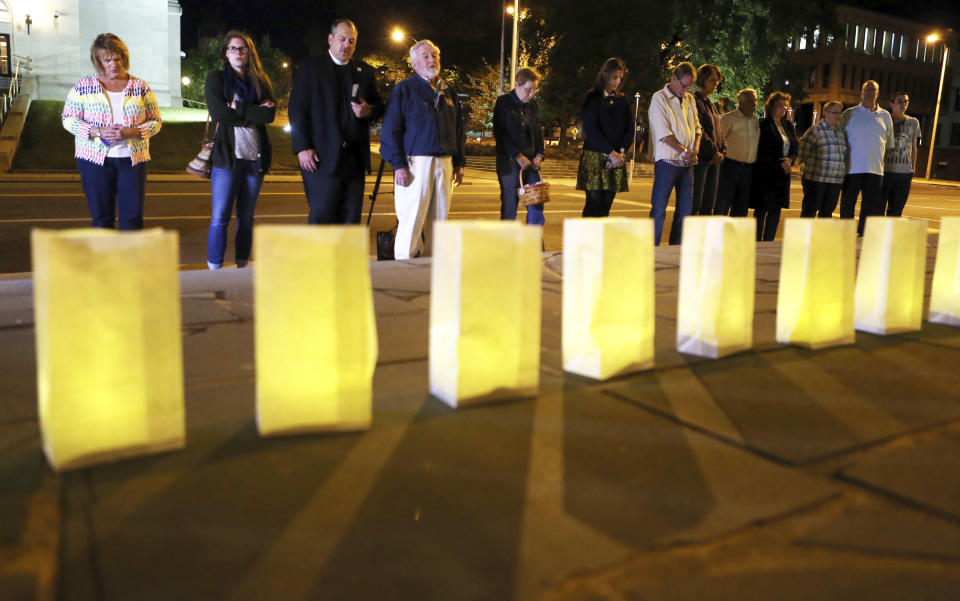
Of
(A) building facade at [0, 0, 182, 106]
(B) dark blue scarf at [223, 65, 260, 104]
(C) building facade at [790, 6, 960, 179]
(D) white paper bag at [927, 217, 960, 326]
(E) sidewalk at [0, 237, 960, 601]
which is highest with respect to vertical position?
(C) building facade at [790, 6, 960, 179]

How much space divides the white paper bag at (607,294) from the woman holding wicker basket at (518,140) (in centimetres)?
393

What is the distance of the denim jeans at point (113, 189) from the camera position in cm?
559

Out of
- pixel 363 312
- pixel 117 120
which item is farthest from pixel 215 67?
pixel 363 312

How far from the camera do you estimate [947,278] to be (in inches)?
179

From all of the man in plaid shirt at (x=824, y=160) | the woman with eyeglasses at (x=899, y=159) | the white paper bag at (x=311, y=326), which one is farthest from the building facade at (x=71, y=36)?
the white paper bag at (x=311, y=326)

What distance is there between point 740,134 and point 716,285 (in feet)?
17.5

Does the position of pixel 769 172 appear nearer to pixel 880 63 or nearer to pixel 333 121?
pixel 333 121

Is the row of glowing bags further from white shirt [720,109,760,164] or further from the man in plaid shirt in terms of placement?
the man in plaid shirt

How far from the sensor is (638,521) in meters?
2.04

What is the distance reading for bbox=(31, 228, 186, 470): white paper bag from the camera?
209cm

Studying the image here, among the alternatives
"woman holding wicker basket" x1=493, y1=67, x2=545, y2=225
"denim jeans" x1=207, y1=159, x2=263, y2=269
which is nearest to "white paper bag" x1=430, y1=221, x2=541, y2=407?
"denim jeans" x1=207, y1=159, x2=263, y2=269

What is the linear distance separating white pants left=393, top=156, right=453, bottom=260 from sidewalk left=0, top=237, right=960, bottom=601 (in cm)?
307

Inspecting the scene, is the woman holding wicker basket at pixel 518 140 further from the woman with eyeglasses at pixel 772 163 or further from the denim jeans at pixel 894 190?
the denim jeans at pixel 894 190

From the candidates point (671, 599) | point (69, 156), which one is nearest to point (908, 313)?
point (671, 599)
